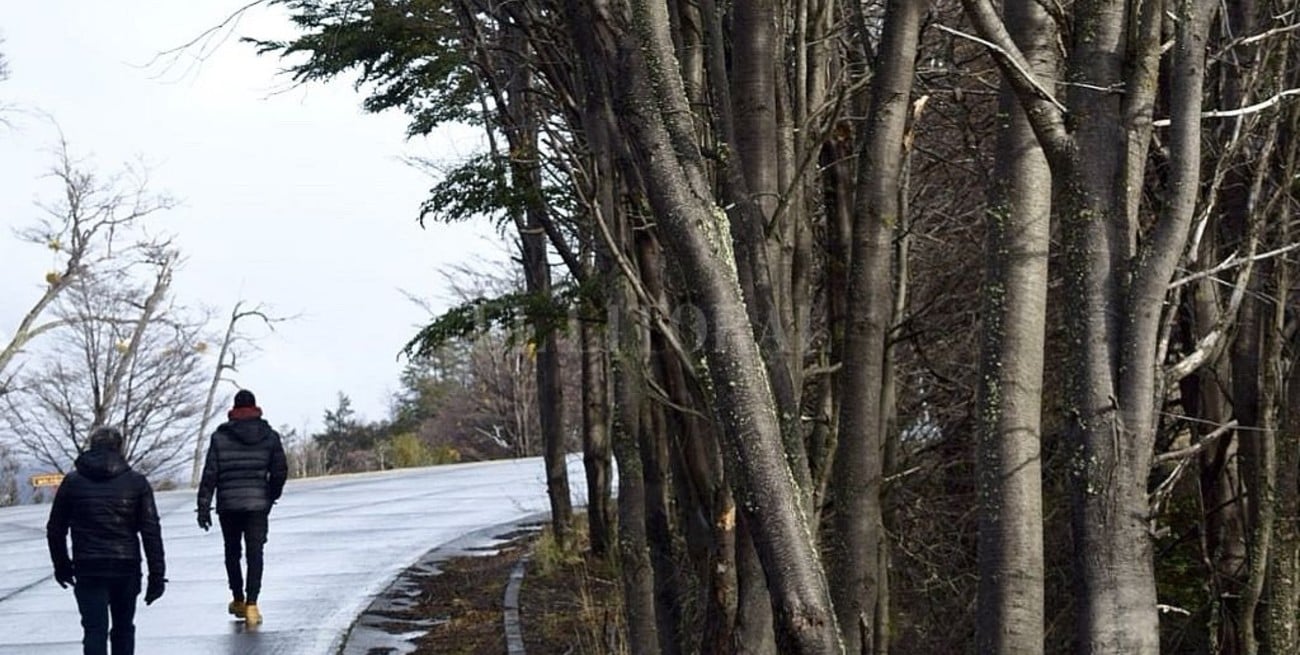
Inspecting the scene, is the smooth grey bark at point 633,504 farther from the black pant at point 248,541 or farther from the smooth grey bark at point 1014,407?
the black pant at point 248,541

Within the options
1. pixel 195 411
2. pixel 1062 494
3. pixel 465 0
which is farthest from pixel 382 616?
pixel 195 411

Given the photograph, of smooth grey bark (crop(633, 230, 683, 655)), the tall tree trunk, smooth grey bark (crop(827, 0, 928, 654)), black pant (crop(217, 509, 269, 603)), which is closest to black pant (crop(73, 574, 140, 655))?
black pant (crop(217, 509, 269, 603))

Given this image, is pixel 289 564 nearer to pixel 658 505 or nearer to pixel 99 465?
pixel 99 465

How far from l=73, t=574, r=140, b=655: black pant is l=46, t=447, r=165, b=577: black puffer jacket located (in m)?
0.09

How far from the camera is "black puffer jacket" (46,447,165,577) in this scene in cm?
1081

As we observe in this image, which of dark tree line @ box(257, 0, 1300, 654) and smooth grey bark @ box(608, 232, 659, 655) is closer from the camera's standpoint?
dark tree line @ box(257, 0, 1300, 654)

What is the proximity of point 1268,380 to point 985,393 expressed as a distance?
394 cm

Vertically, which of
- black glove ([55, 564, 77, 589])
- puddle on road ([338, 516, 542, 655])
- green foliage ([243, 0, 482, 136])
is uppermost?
green foliage ([243, 0, 482, 136])

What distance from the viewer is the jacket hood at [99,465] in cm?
1105

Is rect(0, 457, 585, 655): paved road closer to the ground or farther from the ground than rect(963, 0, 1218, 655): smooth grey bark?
closer to the ground

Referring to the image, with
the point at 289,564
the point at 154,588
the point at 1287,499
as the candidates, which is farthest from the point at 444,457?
the point at 1287,499

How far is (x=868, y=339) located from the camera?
5.47 meters

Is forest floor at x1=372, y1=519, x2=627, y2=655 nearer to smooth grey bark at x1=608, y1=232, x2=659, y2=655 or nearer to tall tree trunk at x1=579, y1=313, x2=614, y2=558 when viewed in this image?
tall tree trunk at x1=579, y1=313, x2=614, y2=558

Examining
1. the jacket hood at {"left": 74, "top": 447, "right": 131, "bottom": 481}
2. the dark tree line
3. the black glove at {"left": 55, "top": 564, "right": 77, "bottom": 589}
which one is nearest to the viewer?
the dark tree line
